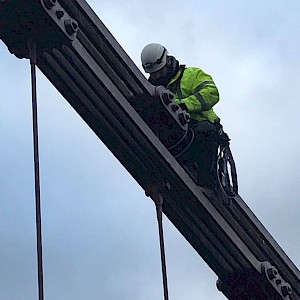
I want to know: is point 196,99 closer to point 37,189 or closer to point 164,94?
point 164,94

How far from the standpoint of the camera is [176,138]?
13.0 meters

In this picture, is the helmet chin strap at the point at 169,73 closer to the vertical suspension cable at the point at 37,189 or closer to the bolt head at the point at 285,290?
the vertical suspension cable at the point at 37,189

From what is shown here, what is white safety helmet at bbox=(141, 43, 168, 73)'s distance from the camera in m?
13.4

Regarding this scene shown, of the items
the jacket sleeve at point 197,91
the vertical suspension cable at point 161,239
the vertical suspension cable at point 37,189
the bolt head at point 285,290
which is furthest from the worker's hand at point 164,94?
the bolt head at point 285,290

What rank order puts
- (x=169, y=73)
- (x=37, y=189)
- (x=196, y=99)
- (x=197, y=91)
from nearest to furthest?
(x=37, y=189), (x=196, y=99), (x=197, y=91), (x=169, y=73)

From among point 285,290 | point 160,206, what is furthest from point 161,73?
point 285,290

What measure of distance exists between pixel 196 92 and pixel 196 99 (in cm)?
14

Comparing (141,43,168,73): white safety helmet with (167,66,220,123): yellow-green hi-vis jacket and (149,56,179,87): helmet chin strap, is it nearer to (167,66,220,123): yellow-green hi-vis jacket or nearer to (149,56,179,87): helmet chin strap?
(149,56,179,87): helmet chin strap

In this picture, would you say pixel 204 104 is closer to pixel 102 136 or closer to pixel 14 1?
pixel 102 136

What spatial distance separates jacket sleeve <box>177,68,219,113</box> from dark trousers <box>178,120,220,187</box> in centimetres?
19

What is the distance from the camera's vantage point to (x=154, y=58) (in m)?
13.5

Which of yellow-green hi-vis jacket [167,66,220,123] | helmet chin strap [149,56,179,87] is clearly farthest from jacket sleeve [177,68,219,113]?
helmet chin strap [149,56,179,87]

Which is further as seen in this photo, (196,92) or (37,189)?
(196,92)

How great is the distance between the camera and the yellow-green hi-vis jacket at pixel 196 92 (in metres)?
13.2
